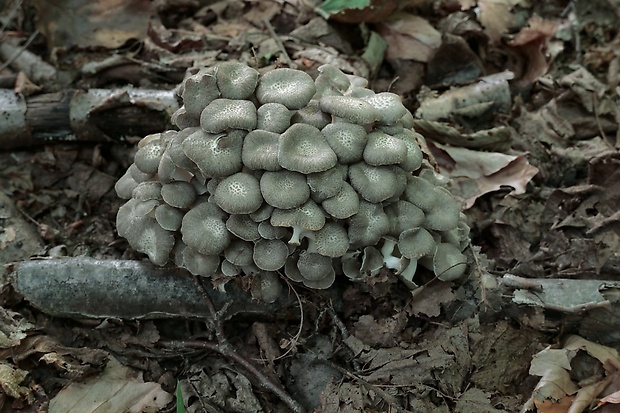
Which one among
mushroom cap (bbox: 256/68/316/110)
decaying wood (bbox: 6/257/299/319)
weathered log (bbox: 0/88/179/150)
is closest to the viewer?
mushroom cap (bbox: 256/68/316/110)

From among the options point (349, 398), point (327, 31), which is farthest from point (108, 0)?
point (349, 398)

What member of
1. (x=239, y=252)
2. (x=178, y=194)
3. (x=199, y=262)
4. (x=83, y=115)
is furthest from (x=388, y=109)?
(x=83, y=115)

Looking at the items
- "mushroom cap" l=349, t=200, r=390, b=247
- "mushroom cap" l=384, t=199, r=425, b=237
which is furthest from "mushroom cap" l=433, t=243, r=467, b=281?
"mushroom cap" l=349, t=200, r=390, b=247

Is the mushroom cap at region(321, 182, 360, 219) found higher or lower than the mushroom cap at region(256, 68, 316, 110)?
lower

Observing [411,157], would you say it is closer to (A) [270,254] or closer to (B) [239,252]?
(A) [270,254]

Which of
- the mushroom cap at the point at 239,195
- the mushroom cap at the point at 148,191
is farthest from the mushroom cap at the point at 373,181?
the mushroom cap at the point at 148,191

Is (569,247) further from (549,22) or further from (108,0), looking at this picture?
(108,0)

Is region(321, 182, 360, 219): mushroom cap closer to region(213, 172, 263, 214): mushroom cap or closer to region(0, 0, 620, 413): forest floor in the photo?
region(213, 172, 263, 214): mushroom cap
